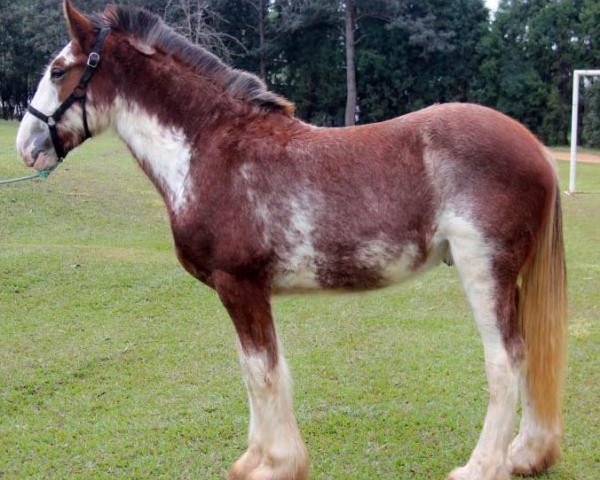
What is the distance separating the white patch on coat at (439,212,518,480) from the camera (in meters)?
2.85

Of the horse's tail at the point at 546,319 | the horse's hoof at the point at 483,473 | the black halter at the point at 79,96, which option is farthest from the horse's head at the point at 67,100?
the horse's hoof at the point at 483,473

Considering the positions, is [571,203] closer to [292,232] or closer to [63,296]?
[63,296]

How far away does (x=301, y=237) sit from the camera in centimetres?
298

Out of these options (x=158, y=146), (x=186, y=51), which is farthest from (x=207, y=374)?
(x=186, y=51)

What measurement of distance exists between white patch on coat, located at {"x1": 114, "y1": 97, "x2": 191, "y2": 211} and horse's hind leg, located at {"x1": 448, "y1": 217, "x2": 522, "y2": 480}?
3.99 ft

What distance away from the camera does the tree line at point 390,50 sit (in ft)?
105

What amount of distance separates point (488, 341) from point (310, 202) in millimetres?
958

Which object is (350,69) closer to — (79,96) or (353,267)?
(79,96)

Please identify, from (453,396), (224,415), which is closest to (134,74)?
(224,415)

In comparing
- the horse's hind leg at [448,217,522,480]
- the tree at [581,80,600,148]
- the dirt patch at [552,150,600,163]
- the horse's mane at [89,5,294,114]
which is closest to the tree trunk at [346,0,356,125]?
the dirt patch at [552,150,600,163]

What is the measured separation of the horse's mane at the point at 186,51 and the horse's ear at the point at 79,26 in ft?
0.23

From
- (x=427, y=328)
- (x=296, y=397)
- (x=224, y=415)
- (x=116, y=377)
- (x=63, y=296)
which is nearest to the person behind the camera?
(x=224, y=415)

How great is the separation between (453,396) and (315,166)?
2109 mm

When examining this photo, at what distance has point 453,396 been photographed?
438 centimetres
